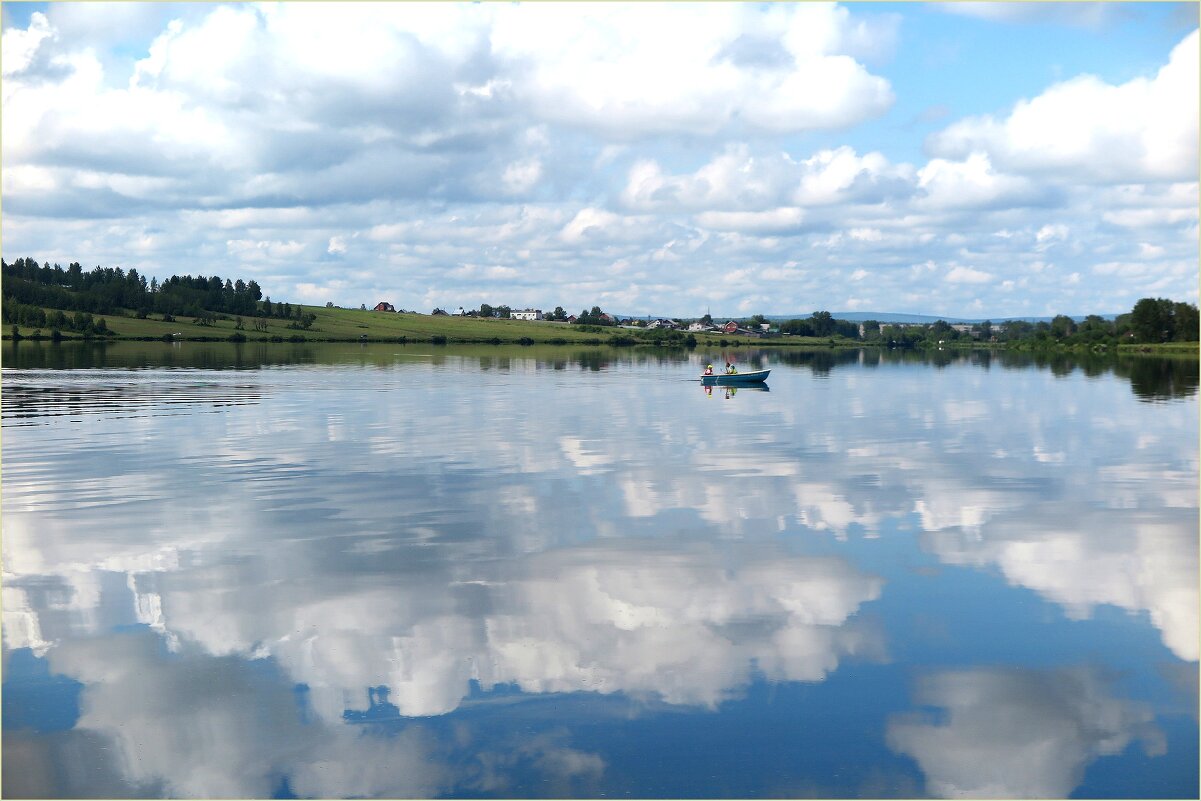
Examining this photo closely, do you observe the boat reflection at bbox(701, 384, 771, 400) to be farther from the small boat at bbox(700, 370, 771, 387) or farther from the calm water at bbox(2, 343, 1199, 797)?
the calm water at bbox(2, 343, 1199, 797)

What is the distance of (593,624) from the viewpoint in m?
24.5

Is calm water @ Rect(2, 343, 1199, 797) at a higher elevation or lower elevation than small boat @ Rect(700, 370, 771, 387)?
lower

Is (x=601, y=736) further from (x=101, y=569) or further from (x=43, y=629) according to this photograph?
(x=101, y=569)

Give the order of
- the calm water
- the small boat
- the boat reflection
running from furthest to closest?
the small boat < the boat reflection < the calm water

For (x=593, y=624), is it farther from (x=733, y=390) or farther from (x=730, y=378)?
(x=730, y=378)

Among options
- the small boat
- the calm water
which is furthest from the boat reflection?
the calm water

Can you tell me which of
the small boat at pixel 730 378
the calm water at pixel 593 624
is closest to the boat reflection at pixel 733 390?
the small boat at pixel 730 378

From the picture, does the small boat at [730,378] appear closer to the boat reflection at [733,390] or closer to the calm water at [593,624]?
the boat reflection at [733,390]

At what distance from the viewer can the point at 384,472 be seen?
4875 cm

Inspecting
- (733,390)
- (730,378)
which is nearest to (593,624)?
(733,390)

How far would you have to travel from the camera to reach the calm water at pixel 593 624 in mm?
17641

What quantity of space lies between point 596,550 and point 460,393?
74757 mm

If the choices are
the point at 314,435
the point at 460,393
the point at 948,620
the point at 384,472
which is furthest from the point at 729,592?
the point at 460,393

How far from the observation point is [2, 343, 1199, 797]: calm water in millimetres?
17641
